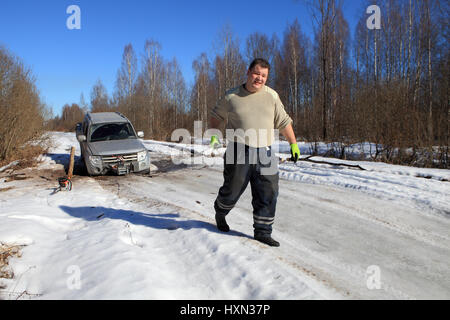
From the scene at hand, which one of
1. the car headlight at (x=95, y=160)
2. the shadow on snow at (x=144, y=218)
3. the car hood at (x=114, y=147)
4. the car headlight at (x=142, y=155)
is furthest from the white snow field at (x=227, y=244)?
the car headlight at (x=142, y=155)

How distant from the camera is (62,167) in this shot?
10.4 metres

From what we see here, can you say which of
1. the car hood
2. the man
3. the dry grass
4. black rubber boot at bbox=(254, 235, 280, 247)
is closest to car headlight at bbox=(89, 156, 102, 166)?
the car hood

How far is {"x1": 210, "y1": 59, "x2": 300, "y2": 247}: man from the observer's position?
10.7ft

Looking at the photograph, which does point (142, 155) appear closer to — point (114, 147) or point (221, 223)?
point (114, 147)

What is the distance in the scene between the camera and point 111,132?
9984mm

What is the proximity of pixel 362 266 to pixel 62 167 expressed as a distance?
10203 millimetres

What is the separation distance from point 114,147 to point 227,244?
6.73 meters

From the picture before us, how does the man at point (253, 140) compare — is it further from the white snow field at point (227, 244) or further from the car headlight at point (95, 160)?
the car headlight at point (95, 160)

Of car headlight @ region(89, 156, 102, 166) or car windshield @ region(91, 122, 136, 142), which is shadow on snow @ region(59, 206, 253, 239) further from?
car windshield @ region(91, 122, 136, 142)

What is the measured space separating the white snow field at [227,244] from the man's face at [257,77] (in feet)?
5.71

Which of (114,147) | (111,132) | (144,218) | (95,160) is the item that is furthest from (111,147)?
(144,218)

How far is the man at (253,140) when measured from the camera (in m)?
3.25
